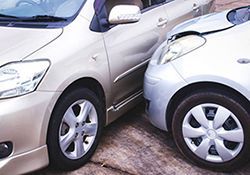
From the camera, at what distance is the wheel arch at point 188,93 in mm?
3020

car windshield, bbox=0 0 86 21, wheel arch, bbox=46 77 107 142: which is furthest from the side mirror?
wheel arch, bbox=46 77 107 142

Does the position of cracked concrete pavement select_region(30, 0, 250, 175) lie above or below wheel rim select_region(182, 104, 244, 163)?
below

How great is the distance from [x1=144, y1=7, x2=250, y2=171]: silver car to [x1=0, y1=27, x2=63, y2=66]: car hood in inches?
38.2

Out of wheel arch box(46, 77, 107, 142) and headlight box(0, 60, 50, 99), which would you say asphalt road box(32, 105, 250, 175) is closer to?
wheel arch box(46, 77, 107, 142)

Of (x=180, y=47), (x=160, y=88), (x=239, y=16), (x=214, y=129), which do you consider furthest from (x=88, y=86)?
(x=239, y=16)

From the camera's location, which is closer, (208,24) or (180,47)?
(180,47)

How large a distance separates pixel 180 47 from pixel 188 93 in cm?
44

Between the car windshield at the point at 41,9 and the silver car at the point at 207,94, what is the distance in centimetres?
86

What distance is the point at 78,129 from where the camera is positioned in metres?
3.19

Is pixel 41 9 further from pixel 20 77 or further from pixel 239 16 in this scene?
pixel 239 16

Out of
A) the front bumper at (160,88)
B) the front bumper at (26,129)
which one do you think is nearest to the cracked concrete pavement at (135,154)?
the front bumper at (160,88)

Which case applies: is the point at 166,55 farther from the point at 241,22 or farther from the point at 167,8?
the point at 167,8

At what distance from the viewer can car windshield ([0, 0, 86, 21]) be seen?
3.30 metres

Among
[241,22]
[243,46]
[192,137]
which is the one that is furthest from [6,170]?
[241,22]
